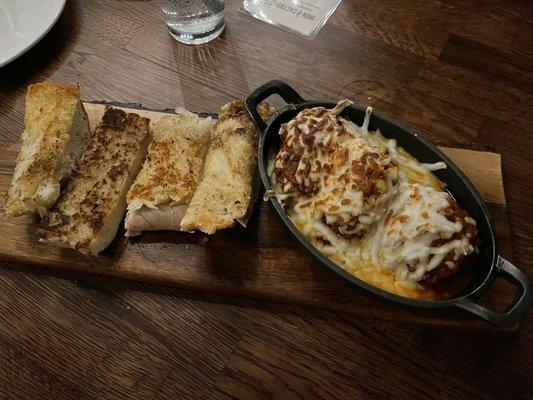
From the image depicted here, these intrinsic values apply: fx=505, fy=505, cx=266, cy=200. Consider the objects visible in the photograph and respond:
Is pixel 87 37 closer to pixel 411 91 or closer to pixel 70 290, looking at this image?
pixel 70 290

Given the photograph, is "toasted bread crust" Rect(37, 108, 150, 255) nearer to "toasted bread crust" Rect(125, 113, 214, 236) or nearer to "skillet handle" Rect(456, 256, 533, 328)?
"toasted bread crust" Rect(125, 113, 214, 236)

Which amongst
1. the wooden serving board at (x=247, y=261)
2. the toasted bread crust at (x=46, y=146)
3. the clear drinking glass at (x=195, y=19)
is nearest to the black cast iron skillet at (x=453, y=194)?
the wooden serving board at (x=247, y=261)

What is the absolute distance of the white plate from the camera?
1.69m

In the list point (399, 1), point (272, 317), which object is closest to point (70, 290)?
point (272, 317)

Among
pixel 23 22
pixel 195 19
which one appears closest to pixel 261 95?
pixel 195 19

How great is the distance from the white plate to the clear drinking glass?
1.28ft

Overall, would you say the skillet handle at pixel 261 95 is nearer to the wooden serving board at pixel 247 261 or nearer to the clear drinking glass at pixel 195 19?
the wooden serving board at pixel 247 261

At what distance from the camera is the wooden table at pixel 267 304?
116 centimetres

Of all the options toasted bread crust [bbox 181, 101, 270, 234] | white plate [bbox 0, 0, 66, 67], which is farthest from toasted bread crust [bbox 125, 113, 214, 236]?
white plate [bbox 0, 0, 66, 67]

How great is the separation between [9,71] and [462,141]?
154 centimetres

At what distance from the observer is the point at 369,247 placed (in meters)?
1.11

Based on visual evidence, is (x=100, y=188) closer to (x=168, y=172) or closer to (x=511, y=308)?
(x=168, y=172)

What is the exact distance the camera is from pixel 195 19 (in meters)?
1.78

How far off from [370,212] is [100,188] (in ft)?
2.25
